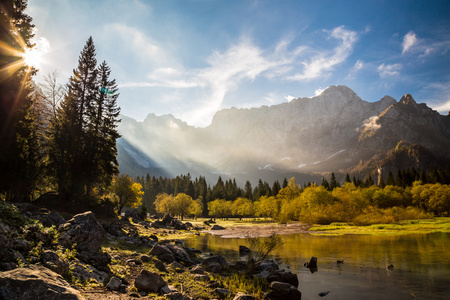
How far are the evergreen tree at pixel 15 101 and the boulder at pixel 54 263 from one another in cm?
2561

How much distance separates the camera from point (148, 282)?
1273cm

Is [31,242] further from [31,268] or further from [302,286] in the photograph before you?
[302,286]

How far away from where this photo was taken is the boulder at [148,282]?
12.5 meters

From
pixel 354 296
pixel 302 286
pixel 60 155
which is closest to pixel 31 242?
pixel 302 286

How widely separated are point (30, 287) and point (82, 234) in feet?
30.8

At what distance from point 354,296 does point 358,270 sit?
7025 millimetres

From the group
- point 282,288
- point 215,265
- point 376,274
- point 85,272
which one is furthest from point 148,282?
point 376,274

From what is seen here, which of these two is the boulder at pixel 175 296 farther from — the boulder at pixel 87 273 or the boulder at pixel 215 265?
the boulder at pixel 215 265

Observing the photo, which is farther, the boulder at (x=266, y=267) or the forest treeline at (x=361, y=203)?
the forest treeline at (x=361, y=203)

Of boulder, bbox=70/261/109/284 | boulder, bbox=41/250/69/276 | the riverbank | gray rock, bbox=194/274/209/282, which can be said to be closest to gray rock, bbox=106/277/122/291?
boulder, bbox=70/261/109/284

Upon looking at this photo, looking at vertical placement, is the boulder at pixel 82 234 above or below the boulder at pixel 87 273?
above

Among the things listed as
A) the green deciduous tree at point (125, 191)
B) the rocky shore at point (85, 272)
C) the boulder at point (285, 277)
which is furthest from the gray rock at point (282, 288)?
the green deciduous tree at point (125, 191)

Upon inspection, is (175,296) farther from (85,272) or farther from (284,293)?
(284,293)

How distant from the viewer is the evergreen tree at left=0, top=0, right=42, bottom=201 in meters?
28.2
